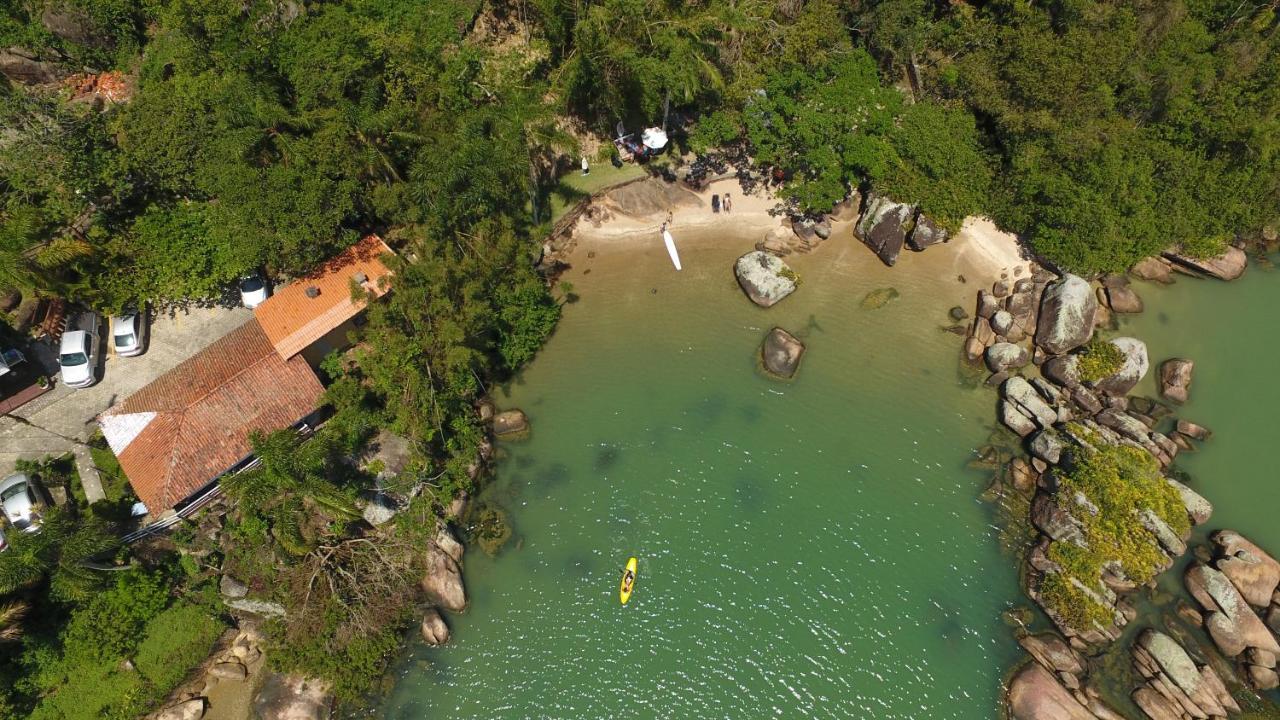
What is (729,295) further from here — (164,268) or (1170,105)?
(164,268)

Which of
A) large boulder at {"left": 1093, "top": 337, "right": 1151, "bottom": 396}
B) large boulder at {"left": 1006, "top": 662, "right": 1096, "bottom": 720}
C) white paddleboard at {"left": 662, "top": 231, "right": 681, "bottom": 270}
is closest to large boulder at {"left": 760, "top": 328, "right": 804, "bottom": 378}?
white paddleboard at {"left": 662, "top": 231, "right": 681, "bottom": 270}

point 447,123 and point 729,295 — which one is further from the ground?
point 447,123

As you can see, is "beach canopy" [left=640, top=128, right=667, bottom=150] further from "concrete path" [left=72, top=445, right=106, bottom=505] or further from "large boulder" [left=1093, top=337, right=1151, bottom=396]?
"concrete path" [left=72, top=445, right=106, bottom=505]

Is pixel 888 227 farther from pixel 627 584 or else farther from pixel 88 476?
pixel 88 476

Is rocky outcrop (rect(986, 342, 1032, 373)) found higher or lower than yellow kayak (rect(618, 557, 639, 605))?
higher

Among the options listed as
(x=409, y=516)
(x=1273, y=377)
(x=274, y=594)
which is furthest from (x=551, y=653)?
(x=1273, y=377)

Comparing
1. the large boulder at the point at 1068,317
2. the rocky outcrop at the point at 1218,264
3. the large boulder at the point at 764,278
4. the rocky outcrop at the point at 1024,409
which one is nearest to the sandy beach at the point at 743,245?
the large boulder at the point at 764,278
